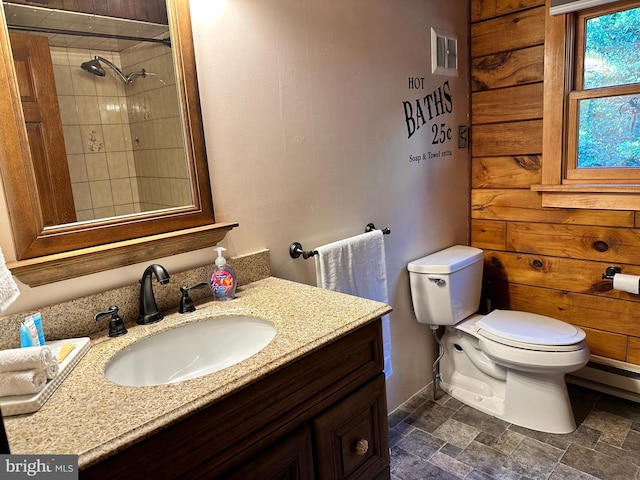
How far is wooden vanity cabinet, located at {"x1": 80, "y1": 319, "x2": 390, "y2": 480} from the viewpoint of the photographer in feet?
2.75

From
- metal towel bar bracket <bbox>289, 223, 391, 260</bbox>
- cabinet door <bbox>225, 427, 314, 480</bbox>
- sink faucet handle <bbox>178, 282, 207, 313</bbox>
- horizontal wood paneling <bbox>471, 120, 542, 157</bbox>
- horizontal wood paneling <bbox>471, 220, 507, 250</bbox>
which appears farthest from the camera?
horizontal wood paneling <bbox>471, 220, 507, 250</bbox>

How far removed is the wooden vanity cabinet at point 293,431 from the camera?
2.75ft

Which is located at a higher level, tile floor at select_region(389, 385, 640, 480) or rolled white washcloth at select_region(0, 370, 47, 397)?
rolled white washcloth at select_region(0, 370, 47, 397)

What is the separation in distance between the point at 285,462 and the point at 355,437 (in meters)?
0.25

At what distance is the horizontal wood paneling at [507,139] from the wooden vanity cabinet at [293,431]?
155cm

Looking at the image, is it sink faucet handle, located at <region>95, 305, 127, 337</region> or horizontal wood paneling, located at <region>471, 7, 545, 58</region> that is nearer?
sink faucet handle, located at <region>95, 305, 127, 337</region>

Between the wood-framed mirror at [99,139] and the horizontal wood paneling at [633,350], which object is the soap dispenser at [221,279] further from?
the horizontal wood paneling at [633,350]

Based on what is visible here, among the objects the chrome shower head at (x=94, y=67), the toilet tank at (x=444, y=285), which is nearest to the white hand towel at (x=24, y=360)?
the chrome shower head at (x=94, y=67)

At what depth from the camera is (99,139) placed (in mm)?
1221

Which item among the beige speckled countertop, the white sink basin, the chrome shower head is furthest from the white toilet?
the chrome shower head

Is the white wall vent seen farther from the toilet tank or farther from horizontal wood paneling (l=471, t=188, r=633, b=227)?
the toilet tank

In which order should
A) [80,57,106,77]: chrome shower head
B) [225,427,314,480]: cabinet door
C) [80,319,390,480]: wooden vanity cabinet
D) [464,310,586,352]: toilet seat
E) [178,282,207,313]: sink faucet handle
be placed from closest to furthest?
[80,319,390,480]: wooden vanity cabinet, [225,427,314,480]: cabinet door, [80,57,106,77]: chrome shower head, [178,282,207,313]: sink faucet handle, [464,310,586,352]: toilet seat

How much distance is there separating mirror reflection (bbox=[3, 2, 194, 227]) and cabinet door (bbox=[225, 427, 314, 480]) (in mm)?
729

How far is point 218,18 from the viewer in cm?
140
